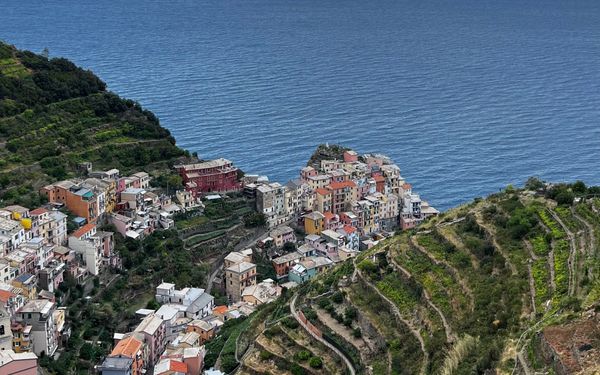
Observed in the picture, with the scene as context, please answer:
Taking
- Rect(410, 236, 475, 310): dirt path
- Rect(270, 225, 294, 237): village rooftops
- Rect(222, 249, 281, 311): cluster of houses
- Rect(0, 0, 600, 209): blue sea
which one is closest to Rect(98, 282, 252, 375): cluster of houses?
Rect(222, 249, 281, 311): cluster of houses

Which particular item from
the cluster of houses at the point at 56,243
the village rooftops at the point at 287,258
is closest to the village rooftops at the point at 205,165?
the cluster of houses at the point at 56,243

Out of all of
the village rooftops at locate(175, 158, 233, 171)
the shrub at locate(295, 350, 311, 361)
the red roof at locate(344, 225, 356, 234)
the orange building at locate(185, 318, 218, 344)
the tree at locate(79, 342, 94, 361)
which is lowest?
the tree at locate(79, 342, 94, 361)

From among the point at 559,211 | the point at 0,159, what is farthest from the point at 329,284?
the point at 0,159

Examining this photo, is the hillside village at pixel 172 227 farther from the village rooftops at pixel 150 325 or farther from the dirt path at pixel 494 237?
the dirt path at pixel 494 237

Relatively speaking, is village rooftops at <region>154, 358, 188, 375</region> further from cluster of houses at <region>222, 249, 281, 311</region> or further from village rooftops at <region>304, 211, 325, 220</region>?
village rooftops at <region>304, 211, 325, 220</region>

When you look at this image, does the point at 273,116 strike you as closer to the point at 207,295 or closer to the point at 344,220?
the point at 344,220

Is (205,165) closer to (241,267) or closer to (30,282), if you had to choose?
(241,267)

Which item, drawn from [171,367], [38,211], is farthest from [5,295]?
[38,211]
